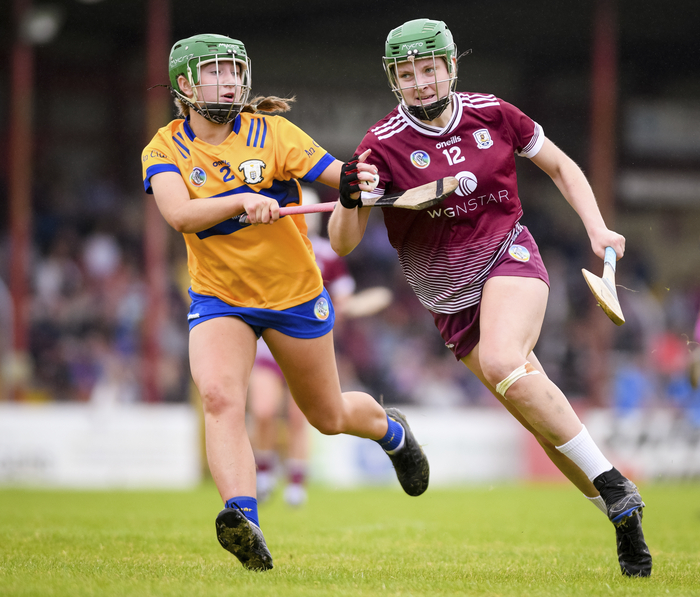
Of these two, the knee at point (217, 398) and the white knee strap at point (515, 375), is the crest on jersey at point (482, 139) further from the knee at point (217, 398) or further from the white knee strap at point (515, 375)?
the knee at point (217, 398)

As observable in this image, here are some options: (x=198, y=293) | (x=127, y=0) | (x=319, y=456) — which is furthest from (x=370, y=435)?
(x=127, y=0)

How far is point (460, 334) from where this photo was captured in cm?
444

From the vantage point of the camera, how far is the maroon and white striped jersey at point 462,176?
13.9 feet

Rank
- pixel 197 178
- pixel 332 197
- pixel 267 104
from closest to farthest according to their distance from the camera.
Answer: pixel 197 178, pixel 267 104, pixel 332 197

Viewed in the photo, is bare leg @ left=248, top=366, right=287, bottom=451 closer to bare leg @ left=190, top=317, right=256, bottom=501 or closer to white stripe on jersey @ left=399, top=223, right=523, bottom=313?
white stripe on jersey @ left=399, top=223, right=523, bottom=313

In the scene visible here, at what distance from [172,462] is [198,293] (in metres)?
7.86

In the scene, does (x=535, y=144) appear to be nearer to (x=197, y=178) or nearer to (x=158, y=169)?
(x=197, y=178)

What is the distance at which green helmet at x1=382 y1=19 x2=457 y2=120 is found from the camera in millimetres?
4152

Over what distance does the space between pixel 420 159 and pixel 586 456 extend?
1.47 m

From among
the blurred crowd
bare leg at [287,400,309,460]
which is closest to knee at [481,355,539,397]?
bare leg at [287,400,309,460]

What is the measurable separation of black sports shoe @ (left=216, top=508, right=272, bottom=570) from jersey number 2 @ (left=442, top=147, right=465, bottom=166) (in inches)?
69.5

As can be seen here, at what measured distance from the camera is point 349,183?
12.9 ft

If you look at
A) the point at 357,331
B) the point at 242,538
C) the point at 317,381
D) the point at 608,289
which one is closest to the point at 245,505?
the point at 242,538

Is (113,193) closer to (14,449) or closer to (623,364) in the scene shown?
(14,449)
